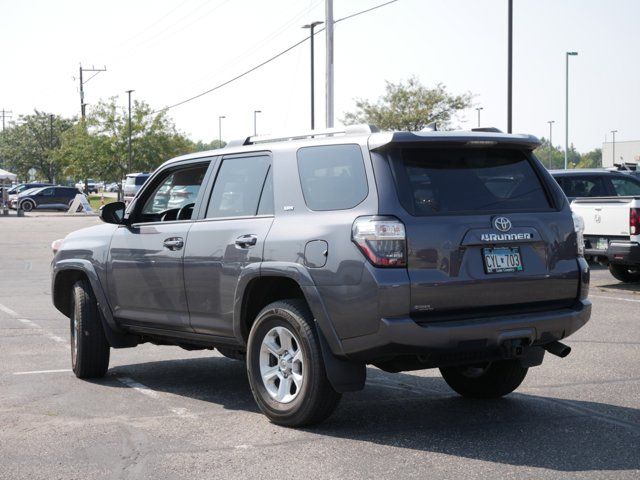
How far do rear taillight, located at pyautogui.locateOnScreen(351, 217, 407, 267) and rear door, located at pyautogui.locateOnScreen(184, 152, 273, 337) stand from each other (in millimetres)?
978

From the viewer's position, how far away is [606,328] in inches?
443

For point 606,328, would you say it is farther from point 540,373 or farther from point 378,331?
point 378,331

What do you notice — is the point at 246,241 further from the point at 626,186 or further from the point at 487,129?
the point at 626,186

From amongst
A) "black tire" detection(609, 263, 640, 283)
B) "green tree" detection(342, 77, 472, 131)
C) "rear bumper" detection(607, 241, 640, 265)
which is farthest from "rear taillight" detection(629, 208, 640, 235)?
"green tree" detection(342, 77, 472, 131)

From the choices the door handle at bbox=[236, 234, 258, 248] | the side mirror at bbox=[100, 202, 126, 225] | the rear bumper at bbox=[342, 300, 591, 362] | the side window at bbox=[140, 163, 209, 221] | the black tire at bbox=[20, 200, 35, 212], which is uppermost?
the side window at bbox=[140, 163, 209, 221]

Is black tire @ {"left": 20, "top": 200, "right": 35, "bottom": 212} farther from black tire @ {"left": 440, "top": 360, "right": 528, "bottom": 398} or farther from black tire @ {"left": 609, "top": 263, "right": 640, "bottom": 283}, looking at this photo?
black tire @ {"left": 440, "top": 360, "right": 528, "bottom": 398}

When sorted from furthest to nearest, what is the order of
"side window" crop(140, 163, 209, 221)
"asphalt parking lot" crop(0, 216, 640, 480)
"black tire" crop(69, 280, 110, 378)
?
"black tire" crop(69, 280, 110, 378) < "side window" crop(140, 163, 209, 221) < "asphalt parking lot" crop(0, 216, 640, 480)

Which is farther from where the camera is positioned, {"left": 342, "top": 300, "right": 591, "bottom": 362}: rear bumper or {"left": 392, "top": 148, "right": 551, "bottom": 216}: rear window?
{"left": 392, "top": 148, "right": 551, "bottom": 216}: rear window

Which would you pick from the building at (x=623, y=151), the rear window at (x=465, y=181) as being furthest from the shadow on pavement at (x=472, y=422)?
the building at (x=623, y=151)

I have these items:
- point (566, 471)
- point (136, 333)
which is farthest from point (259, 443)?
point (136, 333)

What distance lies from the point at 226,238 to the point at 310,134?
935mm

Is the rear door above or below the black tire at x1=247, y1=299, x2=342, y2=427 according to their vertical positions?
above

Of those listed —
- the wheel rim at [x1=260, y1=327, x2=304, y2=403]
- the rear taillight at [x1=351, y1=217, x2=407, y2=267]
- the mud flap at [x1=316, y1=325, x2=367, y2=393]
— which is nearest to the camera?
the rear taillight at [x1=351, y1=217, x2=407, y2=267]

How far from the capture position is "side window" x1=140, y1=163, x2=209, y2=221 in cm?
768
